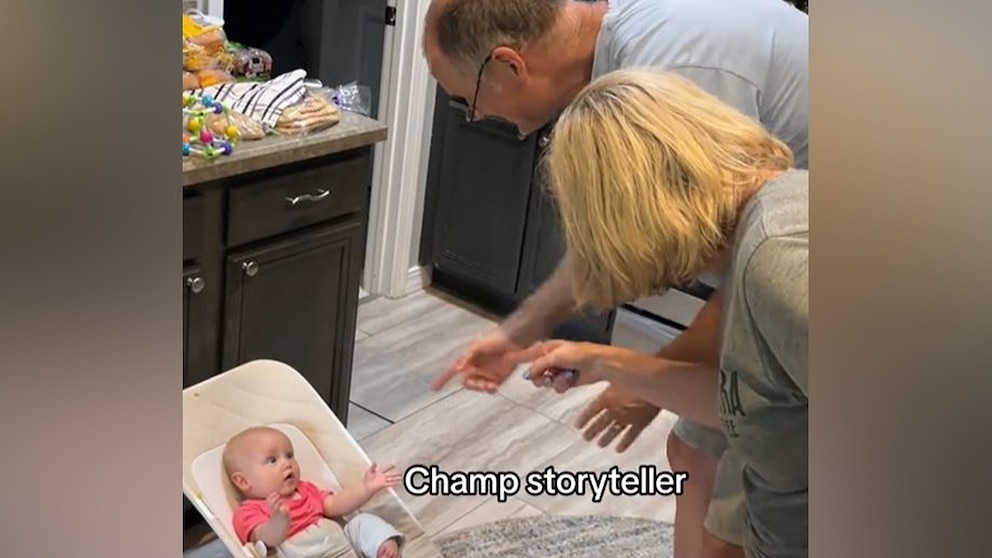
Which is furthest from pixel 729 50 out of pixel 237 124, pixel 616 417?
pixel 237 124

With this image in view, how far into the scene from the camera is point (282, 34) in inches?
24.7

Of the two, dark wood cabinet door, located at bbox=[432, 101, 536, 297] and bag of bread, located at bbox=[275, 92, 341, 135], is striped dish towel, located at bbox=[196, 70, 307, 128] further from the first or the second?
dark wood cabinet door, located at bbox=[432, 101, 536, 297]

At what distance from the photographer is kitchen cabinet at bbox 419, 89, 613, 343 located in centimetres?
57

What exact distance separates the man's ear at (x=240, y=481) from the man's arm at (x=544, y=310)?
0.18 m

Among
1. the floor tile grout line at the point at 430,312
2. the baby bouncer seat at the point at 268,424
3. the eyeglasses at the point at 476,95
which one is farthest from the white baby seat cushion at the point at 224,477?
the eyeglasses at the point at 476,95

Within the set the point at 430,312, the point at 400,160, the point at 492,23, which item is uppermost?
the point at 492,23

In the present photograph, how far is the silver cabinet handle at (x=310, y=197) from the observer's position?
678 millimetres

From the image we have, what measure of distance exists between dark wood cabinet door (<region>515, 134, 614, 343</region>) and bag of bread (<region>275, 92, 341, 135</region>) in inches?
6.5

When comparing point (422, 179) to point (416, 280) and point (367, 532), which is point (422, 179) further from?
point (367, 532)

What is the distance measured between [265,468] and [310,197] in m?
0.20

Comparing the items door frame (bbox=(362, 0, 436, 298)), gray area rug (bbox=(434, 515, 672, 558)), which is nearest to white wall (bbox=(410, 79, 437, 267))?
door frame (bbox=(362, 0, 436, 298))

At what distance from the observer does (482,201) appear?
659 millimetres
